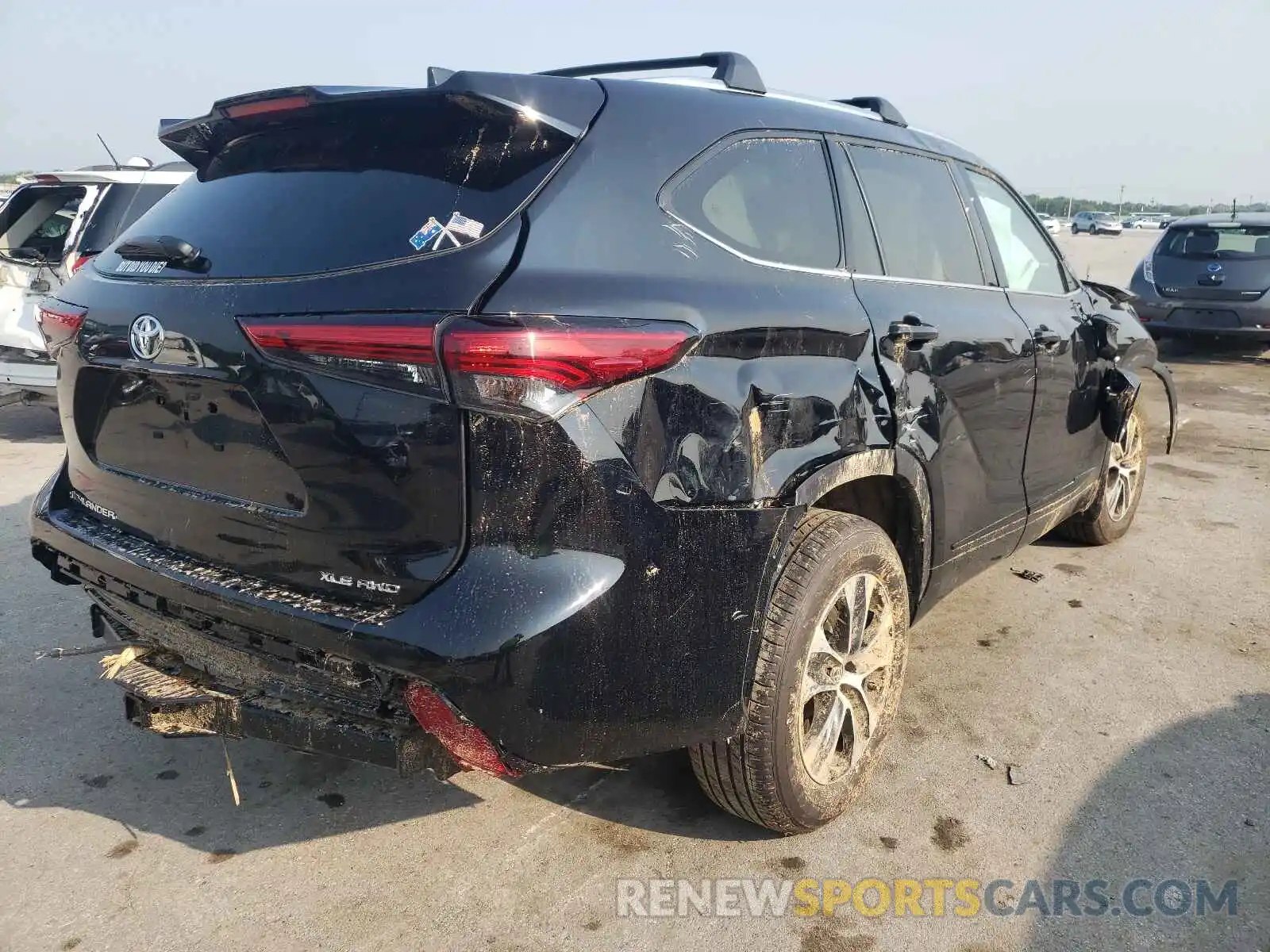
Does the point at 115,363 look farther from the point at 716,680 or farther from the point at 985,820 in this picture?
the point at 985,820

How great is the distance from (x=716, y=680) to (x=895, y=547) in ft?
3.53

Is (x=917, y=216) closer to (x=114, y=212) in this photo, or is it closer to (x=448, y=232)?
(x=448, y=232)

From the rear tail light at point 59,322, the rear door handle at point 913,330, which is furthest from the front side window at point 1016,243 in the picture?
the rear tail light at point 59,322

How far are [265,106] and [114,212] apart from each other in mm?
5639

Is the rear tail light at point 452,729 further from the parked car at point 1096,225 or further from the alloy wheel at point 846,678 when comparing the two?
the parked car at point 1096,225

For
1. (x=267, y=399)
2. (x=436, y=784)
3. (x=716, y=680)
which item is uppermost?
(x=267, y=399)

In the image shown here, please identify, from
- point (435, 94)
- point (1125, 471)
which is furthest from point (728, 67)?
point (1125, 471)

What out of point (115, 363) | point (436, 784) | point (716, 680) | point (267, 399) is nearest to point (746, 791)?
point (716, 680)

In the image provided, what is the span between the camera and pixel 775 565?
231 centimetres

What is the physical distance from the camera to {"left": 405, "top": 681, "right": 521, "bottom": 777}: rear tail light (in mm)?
1990

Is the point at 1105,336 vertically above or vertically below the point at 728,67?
below

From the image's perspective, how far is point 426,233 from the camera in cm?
202

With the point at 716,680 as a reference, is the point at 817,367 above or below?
above

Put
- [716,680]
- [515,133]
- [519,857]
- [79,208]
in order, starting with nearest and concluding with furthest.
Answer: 1. [515,133]
2. [716,680]
3. [519,857]
4. [79,208]
